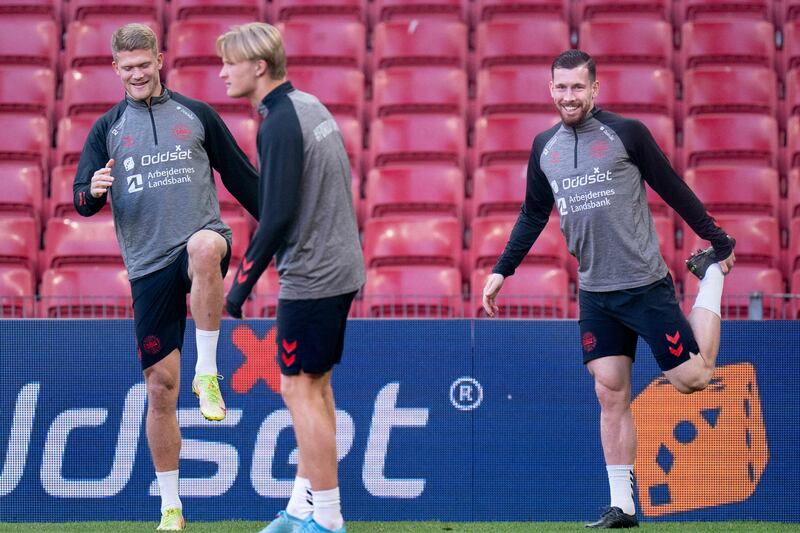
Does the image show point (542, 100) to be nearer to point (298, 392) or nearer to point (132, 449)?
point (132, 449)

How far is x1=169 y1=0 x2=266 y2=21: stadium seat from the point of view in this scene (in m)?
9.24

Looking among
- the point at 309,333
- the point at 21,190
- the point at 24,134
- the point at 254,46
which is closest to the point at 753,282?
the point at 309,333

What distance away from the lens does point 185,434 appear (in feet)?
18.7

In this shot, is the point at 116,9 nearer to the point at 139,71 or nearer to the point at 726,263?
the point at 139,71

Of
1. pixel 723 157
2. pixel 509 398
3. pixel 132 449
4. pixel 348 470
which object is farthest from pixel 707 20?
pixel 132 449

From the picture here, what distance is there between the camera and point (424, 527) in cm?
526

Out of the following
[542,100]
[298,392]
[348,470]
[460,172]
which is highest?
[542,100]

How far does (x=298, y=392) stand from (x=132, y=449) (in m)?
2.03

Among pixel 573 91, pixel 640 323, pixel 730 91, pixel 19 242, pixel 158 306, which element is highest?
pixel 730 91

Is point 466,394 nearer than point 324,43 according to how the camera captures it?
Yes

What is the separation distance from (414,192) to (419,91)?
3.76 feet

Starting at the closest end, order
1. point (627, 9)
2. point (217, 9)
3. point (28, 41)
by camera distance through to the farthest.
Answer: point (28, 41)
point (627, 9)
point (217, 9)

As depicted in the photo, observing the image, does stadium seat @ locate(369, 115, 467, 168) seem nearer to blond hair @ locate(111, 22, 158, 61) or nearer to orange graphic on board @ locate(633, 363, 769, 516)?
orange graphic on board @ locate(633, 363, 769, 516)

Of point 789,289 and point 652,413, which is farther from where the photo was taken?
point 789,289
